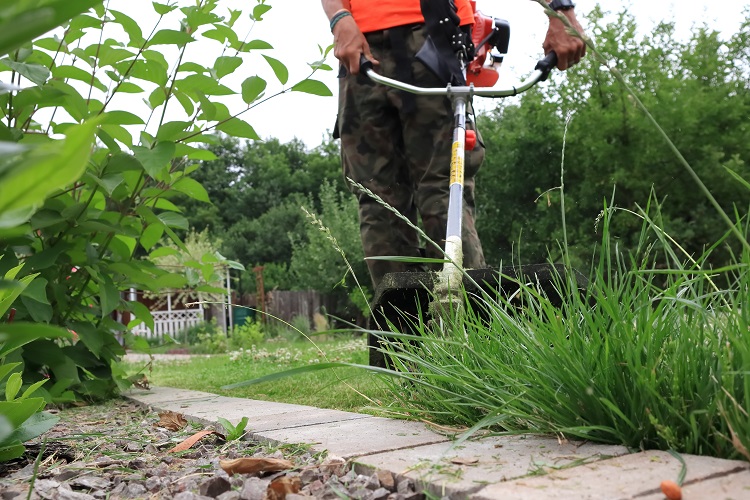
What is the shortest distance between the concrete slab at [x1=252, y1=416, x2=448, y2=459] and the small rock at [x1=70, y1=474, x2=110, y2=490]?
14.2 inches

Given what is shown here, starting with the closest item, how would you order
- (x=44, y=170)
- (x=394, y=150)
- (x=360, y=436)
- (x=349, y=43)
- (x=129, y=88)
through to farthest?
1. (x=44, y=170)
2. (x=360, y=436)
3. (x=129, y=88)
4. (x=349, y=43)
5. (x=394, y=150)

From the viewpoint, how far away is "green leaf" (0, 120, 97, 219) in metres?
0.40

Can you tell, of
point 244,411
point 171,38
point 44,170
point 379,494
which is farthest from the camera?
point 171,38

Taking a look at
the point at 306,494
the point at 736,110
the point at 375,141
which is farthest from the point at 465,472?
the point at 736,110

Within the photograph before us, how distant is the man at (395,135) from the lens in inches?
115

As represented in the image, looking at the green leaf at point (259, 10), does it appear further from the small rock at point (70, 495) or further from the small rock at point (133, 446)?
the small rock at point (70, 495)

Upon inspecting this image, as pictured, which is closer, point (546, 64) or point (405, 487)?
point (405, 487)

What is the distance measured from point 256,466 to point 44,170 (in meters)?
0.92

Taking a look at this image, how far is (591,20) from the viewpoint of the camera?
15.3m

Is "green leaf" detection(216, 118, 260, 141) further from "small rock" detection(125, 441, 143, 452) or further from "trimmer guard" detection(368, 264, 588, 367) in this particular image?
"small rock" detection(125, 441, 143, 452)

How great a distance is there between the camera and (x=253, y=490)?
1090 millimetres

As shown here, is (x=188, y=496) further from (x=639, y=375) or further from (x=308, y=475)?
(x=639, y=375)

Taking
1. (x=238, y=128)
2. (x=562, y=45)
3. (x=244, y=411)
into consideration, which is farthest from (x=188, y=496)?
(x=562, y=45)

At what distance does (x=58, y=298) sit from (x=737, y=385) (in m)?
2.16
